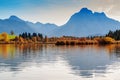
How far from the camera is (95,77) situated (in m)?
30.5

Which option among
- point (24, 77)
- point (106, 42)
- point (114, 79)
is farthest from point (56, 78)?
point (106, 42)

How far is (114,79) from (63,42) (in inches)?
4431

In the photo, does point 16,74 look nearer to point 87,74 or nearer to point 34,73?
point 34,73

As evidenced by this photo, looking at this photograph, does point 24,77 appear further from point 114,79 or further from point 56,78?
point 114,79

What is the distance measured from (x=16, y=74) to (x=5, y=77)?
2.36 metres

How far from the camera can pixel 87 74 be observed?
3262 cm

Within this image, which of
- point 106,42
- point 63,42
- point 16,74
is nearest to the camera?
point 16,74

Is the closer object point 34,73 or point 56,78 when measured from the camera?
point 56,78

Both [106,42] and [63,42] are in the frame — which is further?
[106,42]

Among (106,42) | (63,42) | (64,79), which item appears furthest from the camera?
(106,42)

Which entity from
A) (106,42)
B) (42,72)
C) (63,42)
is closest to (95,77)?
(42,72)

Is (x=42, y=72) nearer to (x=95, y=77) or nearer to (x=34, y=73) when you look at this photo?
(x=34, y=73)

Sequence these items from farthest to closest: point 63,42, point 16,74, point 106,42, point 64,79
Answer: point 106,42, point 63,42, point 16,74, point 64,79

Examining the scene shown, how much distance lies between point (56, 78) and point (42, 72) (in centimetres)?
428
